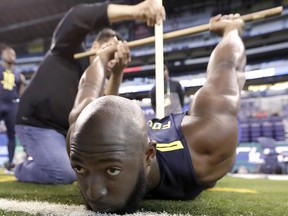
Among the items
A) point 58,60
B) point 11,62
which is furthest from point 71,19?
point 11,62

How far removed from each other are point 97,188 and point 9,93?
335 centimetres

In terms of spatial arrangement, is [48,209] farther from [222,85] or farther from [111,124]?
[222,85]

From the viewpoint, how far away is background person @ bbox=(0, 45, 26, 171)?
12.2 feet

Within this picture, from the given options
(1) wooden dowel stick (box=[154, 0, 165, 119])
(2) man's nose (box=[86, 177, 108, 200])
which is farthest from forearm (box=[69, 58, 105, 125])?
(2) man's nose (box=[86, 177, 108, 200])

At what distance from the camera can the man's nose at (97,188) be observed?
2.65 feet

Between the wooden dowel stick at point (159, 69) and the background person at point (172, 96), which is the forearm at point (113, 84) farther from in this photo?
the background person at point (172, 96)

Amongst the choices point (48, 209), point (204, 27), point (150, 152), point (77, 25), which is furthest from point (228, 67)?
point (77, 25)

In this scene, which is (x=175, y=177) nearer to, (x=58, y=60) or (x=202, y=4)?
(x=58, y=60)

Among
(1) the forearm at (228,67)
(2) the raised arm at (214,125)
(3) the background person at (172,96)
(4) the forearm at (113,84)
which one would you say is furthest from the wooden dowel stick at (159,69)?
(3) the background person at (172,96)

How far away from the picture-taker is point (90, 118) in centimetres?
82

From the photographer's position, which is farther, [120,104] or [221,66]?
[221,66]

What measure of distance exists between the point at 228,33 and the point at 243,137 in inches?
276

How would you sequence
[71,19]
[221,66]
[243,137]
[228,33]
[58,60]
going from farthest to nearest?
[243,137], [58,60], [71,19], [228,33], [221,66]

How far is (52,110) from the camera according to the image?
2.15 metres
